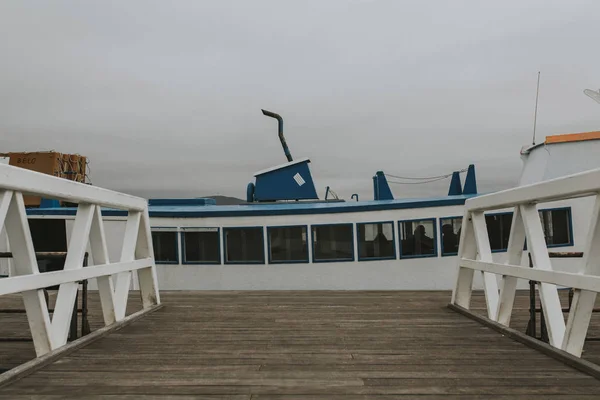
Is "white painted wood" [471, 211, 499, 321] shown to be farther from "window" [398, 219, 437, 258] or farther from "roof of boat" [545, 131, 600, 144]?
"roof of boat" [545, 131, 600, 144]

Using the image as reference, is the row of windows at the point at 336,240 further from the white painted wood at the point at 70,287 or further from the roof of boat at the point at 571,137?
the white painted wood at the point at 70,287

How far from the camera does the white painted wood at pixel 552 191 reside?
302 cm

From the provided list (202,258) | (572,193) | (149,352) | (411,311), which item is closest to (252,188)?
(202,258)

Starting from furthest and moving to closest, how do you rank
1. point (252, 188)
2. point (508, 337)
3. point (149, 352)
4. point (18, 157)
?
point (18, 157) → point (252, 188) → point (508, 337) → point (149, 352)

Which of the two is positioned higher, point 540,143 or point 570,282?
point 540,143

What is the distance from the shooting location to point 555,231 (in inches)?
425

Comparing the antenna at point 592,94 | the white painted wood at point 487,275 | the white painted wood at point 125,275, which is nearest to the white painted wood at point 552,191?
the white painted wood at point 487,275

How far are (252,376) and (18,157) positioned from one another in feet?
63.6

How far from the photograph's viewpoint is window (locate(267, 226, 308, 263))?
10641mm

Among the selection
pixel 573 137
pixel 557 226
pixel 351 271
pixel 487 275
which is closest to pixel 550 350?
pixel 487 275

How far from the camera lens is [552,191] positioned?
345cm

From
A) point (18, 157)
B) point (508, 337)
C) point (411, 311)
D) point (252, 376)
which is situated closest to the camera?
point (252, 376)

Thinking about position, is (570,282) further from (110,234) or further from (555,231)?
(110,234)

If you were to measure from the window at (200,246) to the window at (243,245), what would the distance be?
0.81 ft
